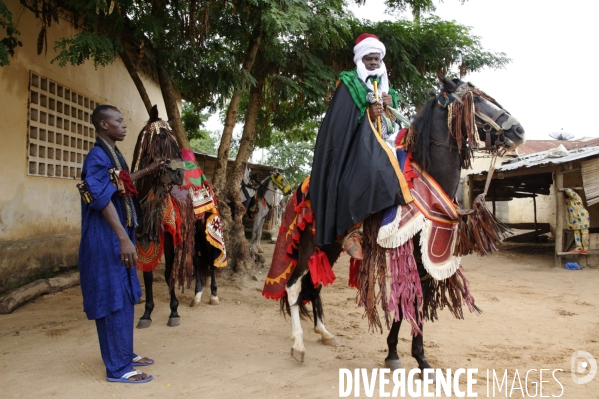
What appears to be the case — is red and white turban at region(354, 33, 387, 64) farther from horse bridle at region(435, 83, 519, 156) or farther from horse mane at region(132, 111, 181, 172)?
horse mane at region(132, 111, 181, 172)

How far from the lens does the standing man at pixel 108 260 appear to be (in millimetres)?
3363

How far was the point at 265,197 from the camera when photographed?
12.6m

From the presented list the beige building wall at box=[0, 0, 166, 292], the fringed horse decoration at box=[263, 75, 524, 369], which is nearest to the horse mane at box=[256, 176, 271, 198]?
the beige building wall at box=[0, 0, 166, 292]

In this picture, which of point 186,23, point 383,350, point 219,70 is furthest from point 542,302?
point 186,23

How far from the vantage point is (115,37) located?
18.1 feet

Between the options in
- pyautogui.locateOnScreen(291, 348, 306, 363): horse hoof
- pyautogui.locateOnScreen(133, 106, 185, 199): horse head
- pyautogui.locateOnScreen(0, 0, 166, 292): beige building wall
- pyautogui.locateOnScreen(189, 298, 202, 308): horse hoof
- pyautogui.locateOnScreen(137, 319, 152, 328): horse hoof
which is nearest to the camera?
pyautogui.locateOnScreen(291, 348, 306, 363): horse hoof

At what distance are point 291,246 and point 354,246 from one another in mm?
919

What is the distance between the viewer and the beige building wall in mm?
6227

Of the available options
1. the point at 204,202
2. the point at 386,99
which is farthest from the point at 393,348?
the point at 204,202

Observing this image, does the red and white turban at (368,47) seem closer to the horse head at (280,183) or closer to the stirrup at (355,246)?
the stirrup at (355,246)

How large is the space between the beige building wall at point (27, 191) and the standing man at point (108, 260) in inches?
134

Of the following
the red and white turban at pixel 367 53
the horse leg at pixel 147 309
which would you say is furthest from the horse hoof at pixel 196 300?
the red and white turban at pixel 367 53

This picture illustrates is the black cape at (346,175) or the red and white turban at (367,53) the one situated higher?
the red and white turban at (367,53)

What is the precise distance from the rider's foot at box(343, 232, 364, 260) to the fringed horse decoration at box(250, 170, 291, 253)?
854 centimetres
